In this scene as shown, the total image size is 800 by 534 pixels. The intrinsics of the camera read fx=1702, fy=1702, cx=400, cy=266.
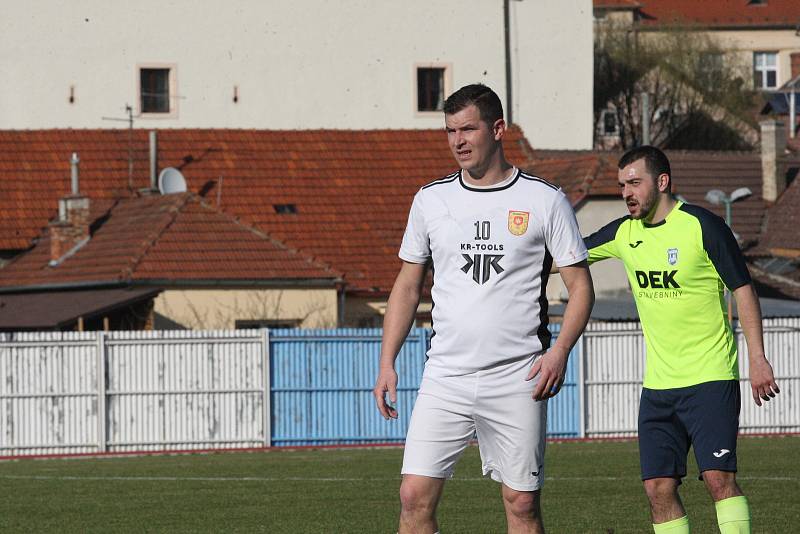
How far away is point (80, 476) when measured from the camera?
67.1 feet

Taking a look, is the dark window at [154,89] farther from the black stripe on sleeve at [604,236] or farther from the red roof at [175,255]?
the black stripe on sleeve at [604,236]

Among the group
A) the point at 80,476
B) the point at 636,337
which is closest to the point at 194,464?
the point at 80,476

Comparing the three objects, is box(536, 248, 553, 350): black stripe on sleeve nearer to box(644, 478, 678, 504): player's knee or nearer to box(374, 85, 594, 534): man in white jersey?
box(374, 85, 594, 534): man in white jersey

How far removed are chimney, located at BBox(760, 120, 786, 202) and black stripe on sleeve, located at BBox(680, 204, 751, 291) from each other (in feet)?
133

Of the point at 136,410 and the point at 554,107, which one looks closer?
the point at 136,410

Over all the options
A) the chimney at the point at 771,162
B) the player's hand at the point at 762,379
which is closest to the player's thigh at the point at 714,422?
the player's hand at the point at 762,379

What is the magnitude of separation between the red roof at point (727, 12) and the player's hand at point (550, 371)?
85270 millimetres

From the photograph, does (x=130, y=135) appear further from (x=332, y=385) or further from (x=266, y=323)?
(x=332, y=385)

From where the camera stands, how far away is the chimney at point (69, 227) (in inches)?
1441

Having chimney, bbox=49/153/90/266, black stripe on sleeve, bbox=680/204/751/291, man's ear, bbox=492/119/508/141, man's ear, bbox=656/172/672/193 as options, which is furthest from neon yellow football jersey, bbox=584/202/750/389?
chimney, bbox=49/153/90/266

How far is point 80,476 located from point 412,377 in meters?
9.16

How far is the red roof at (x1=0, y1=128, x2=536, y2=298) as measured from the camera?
4088 centimetres

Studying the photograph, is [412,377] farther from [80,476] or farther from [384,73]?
[384,73]

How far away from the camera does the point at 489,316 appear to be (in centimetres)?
761
